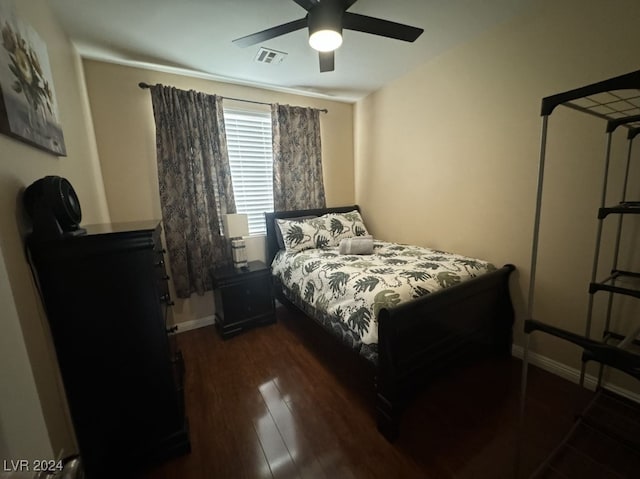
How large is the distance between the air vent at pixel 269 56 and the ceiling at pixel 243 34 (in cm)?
5

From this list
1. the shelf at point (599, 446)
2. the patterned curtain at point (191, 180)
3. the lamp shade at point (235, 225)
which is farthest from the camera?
the lamp shade at point (235, 225)

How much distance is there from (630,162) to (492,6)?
1.30 metres

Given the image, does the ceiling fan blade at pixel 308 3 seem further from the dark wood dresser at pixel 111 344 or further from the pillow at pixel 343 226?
the pillow at pixel 343 226

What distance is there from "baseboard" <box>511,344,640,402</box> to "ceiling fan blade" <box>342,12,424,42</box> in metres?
2.37

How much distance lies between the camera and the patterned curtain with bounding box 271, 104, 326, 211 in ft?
9.55

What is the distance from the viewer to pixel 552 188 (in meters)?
1.75

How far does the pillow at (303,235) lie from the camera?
2.69m

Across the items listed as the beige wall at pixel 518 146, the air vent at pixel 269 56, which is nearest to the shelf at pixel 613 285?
the beige wall at pixel 518 146

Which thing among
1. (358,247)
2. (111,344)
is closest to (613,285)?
(358,247)

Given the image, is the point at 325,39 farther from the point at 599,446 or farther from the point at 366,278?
the point at 599,446

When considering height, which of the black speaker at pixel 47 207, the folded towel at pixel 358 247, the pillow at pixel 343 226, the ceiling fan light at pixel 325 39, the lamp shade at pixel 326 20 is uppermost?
the lamp shade at pixel 326 20

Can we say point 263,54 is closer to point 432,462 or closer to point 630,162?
point 630,162

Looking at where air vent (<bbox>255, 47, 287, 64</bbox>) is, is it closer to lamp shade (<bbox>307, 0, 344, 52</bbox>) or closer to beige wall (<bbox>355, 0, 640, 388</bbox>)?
Answer: lamp shade (<bbox>307, 0, 344, 52</bbox>)

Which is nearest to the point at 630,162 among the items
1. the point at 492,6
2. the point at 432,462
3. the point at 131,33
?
the point at 492,6
